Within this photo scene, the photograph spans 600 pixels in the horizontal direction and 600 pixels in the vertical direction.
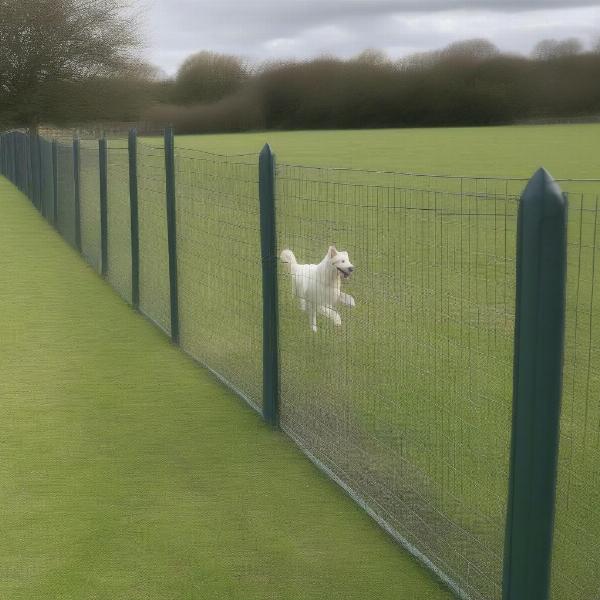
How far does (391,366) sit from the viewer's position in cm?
619

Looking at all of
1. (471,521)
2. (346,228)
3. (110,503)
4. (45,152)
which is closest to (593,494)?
(471,521)

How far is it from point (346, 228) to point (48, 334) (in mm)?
4389

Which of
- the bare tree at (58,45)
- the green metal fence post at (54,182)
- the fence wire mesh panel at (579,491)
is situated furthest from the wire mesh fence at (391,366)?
the bare tree at (58,45)

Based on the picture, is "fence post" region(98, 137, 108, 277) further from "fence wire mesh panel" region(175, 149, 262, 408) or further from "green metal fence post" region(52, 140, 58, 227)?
"green metal fence post" region(52, 140, 58, 227)

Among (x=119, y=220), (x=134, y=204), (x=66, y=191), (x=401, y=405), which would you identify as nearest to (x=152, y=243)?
(x=134, y=204)

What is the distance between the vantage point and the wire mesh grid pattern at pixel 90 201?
11.7 meters

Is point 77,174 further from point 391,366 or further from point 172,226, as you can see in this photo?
point 391,366

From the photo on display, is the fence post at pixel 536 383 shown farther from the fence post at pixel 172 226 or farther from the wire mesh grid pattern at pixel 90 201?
the wire mesh grid pattern at pixel 90 201

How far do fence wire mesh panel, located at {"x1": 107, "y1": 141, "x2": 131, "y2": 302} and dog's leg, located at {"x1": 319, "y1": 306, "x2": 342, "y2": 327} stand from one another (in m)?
4.27

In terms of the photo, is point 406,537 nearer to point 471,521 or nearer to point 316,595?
point 471,521

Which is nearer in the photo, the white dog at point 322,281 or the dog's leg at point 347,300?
the dog's leg at point 347,300

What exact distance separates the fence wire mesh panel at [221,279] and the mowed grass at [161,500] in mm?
192

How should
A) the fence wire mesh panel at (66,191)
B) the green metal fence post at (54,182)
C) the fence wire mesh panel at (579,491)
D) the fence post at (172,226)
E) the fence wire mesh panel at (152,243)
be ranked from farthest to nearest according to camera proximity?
the green metal fence post at (54,182) < the fence wire mesh panel at (66,191) < the fence wire mesh panel at (152,243) < the fence post at (172,226) < the fence wire mesh panel at (579,491)

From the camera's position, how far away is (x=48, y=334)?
28.0 feet
